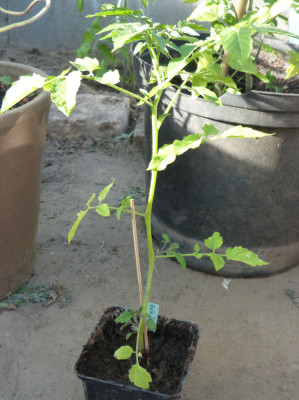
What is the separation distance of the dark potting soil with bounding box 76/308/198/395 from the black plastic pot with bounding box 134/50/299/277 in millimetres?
575

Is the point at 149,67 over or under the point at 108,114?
over

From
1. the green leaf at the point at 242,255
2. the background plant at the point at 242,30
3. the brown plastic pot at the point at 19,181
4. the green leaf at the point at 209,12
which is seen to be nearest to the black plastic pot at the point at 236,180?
the background plant at the point at 242,30

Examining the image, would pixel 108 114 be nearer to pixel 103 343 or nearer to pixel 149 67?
pixel 149 67

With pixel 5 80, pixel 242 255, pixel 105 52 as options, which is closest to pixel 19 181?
pixel 5 80

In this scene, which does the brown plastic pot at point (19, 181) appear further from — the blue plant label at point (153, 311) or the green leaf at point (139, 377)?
the green leaf at point (139, 377)

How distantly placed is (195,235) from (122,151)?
1.13 meters

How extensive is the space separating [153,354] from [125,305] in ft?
1.55

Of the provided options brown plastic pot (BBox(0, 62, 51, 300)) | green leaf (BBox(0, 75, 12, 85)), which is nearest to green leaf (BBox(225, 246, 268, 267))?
brown plastic pot (BBox(0, 62, 51, 300))

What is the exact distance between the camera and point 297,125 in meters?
1.94

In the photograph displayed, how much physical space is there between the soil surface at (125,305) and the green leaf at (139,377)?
0.37 metres

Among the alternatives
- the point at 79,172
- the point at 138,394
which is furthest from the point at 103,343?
the point at 79,172

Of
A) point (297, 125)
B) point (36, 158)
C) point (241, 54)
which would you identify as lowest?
point (36, 158)

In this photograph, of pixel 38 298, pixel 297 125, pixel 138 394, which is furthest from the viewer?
pixel 38 298

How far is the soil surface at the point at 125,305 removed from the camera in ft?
5.99
